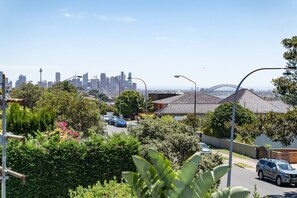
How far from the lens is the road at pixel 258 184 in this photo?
1040 inches

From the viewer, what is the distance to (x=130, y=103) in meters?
82.2

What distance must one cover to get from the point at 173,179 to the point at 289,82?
67.9 feet

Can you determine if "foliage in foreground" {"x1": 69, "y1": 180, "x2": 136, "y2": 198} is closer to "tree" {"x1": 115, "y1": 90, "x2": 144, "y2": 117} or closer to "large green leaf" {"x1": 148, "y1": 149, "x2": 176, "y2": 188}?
"large green leaf" {"x1": 148, "y1": 149, "x2": 176, "y2": 188}

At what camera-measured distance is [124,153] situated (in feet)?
59.4

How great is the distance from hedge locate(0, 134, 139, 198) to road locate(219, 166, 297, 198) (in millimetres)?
9999

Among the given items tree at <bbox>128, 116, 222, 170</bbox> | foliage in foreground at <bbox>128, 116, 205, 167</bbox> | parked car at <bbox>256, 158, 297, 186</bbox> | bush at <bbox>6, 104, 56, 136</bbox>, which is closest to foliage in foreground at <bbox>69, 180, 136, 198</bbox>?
tree at <bbox>128, 116, 222, 170</bbox>

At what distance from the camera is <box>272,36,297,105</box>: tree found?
26.5 meters

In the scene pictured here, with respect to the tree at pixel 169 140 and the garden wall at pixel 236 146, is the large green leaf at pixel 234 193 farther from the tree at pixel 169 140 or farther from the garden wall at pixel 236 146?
the garden wall at pixel 236 146

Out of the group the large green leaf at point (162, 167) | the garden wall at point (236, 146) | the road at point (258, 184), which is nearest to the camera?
the large green leaf at point (162, 167)

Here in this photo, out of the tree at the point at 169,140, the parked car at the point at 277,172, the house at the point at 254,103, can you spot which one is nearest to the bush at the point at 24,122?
the tree at the point at 169,140

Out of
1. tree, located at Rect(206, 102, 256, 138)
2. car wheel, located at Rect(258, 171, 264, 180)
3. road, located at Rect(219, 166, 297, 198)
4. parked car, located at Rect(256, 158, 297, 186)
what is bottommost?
road, located at Rect(219, 166, 297, 198)

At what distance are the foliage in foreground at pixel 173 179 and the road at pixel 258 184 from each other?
18.5 meters

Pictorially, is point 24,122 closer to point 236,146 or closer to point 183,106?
point 236,146

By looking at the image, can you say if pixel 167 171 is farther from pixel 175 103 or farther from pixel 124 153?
pixel 175 103
